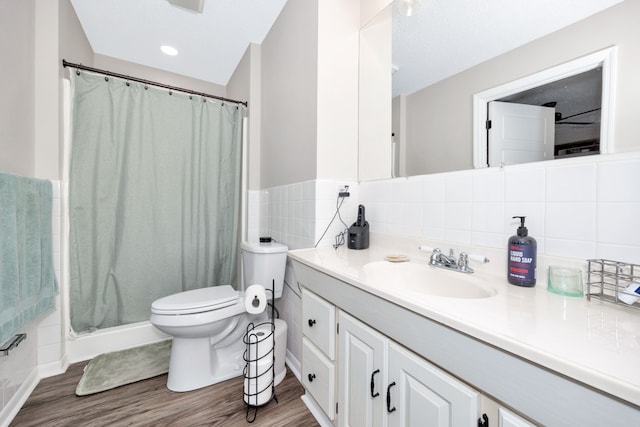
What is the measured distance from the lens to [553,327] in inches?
19.4

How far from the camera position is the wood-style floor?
1153mm

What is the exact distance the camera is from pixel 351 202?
4.86 ft

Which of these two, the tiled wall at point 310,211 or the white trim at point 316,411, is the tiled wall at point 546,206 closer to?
the tiled wall at point 310,211

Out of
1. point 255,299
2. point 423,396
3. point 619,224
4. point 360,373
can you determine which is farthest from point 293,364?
point 619,224

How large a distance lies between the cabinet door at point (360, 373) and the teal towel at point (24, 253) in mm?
1358

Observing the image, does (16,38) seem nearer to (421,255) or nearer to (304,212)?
(304,212)

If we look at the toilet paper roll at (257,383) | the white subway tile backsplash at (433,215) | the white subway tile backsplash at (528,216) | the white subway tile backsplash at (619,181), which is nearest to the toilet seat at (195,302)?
the toilet paper roll at (257,383)

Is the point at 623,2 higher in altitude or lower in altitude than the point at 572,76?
higher

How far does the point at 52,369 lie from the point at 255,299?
1.32 meters

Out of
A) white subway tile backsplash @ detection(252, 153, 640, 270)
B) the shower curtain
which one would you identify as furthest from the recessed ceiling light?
white subway tile backsplash @ detection(252, 153, 640, 270)

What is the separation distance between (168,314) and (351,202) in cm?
115

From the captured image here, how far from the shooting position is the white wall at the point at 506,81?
0.67 meters

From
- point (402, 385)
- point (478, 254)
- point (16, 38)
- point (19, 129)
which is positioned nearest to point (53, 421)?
point (19, 129)

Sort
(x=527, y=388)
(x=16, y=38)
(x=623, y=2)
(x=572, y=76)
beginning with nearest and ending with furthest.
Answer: (x=527, y=388) → (x=623, y=2) → (x=572, y=76) → (x=16, y=38)
